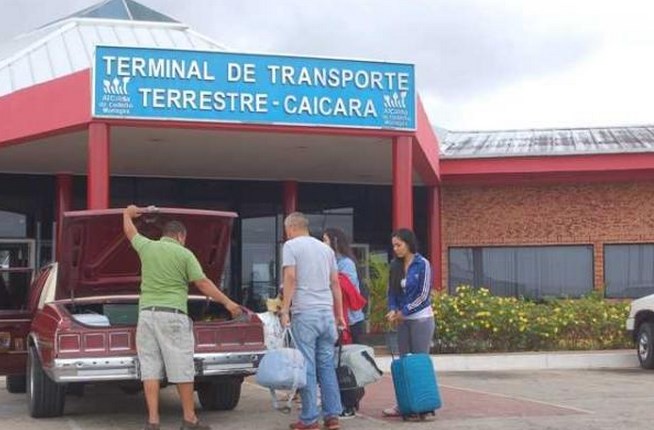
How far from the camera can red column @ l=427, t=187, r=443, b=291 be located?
21.2 m

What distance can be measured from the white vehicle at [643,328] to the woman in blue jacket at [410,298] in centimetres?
647

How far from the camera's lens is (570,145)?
21.1m

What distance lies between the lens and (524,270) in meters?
21.4

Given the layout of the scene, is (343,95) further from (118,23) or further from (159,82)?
(118,23)

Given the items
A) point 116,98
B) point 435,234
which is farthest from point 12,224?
point 435,234

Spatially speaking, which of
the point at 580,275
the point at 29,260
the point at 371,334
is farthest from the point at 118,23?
the point at 580,275

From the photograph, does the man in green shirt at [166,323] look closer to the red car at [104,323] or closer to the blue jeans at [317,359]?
the red car at [104,323]

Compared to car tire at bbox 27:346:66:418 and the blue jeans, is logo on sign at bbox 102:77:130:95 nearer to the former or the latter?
car tire at bbox 27:346:66:418

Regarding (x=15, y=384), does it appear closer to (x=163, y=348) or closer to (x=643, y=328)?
(x=163, y=348)

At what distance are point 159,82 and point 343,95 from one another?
2.83 metres

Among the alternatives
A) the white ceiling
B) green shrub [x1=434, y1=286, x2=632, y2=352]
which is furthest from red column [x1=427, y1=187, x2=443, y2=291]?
green shrub [x1=434, y1=286, x2=632, y2=352]

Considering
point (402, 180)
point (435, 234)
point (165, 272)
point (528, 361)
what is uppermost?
point (402, 180)

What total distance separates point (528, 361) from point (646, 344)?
1682mm

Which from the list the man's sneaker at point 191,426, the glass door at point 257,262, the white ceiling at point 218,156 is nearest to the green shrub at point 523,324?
the white ceiling at point 218,156
